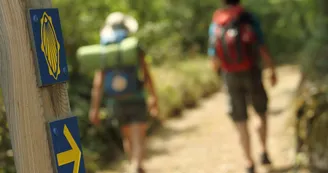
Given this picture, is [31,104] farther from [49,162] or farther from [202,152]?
[202,152]

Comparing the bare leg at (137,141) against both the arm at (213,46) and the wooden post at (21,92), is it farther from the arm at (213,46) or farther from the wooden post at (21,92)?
the wooden post at (21,92)

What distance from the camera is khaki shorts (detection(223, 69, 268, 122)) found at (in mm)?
6883

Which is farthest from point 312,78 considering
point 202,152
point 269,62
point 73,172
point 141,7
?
point 73,172

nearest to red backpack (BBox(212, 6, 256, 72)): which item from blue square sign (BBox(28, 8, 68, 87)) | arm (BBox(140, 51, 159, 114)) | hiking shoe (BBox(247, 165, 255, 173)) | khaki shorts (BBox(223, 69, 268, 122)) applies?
khaki shorts (BBox(223, 69, 268, 122))

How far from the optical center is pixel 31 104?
2682 millimetres

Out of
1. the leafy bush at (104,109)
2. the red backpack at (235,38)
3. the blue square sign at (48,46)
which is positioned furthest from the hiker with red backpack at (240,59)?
the blue square sign at (48,46)

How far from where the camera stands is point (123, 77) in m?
6.57

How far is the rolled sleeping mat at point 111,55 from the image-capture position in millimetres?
6453

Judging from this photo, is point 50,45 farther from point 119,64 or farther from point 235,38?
point 235,38

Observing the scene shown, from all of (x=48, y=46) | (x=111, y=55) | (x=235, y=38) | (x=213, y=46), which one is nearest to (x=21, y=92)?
(x=48, y=46)

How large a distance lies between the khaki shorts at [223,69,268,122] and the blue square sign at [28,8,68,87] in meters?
4.13

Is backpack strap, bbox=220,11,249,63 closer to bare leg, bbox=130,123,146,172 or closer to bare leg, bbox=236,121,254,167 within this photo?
bare leg, bbox=236,121,254,167

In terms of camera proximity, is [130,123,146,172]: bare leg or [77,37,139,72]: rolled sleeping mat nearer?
[77,37,139,72]: rolled sleeping mat

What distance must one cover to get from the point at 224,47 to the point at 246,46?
0.22 meters
